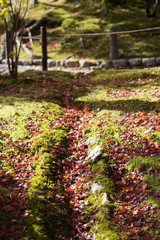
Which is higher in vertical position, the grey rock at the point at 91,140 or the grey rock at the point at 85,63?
the grey rock at the point at 85,63

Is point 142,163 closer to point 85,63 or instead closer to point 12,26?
point 12,26

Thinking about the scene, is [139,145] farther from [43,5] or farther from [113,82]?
[43,5]

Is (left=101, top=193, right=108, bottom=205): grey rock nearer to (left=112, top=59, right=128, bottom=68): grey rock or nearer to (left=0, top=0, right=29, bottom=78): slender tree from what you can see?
(left=0, top=0, right=29, bottom=78): slender tree

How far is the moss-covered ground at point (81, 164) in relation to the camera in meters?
3.14

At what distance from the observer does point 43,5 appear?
62.4 feet

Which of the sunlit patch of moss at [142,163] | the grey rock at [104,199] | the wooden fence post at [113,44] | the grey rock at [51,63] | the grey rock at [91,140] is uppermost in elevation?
the wooden fence post at [113,44]

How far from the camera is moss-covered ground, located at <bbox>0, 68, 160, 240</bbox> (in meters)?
3.14

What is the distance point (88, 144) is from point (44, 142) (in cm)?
90

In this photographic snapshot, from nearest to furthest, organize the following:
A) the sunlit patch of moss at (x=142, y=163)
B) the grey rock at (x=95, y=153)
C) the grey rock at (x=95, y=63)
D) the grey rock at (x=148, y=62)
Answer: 1. the sunlit patch of moss at (x=142, y=163)
2. the grey rock at (x=95, y=153)
3. the grey rock at (x=148, y=62)
4. the grey rock at (x=95, y=63)

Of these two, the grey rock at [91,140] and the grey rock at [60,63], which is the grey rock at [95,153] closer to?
the grey rock at [91,140]

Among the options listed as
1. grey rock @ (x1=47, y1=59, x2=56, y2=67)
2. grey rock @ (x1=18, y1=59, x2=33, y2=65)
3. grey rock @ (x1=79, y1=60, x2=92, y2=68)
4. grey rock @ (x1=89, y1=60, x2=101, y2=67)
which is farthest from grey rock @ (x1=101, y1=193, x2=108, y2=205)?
grey rock @ (x1=18, y1=59, x2=33, y2=65)

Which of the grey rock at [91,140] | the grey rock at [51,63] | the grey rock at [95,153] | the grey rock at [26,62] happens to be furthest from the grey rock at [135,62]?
the grey rock at [95,153]

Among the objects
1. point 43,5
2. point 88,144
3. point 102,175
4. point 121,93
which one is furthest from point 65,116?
point 43,5

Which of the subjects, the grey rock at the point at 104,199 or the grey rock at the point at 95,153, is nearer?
the grey rock at the point at 104,199
